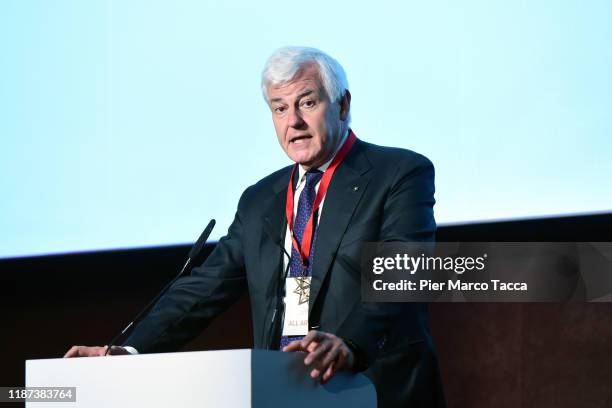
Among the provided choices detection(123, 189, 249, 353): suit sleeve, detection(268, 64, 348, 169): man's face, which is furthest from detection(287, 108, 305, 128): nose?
detection(123, 189, 249, 353): suit sleeve

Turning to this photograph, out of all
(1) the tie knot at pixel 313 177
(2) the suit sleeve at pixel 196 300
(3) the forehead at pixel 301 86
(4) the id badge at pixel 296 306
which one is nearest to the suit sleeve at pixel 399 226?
(4) the id badge at pixel 296 306

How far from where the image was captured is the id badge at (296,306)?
2.53m

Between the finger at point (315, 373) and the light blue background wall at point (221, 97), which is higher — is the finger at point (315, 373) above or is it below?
below

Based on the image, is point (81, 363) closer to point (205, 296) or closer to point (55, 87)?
point (205, 296)

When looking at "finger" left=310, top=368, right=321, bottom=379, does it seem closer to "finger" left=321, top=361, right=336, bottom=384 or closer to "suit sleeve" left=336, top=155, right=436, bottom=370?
"finger" left=321, top=361, right=336, bottom=384

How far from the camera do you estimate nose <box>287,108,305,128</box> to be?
2742 mm

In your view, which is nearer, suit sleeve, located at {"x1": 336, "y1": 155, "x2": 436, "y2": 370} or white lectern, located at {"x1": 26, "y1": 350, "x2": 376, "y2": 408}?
white lectern, located at {"x1": 26, "y1": 350, "x2": 376, "y2": 408}

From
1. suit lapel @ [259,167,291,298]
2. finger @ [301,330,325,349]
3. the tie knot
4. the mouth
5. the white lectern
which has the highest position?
the mouth

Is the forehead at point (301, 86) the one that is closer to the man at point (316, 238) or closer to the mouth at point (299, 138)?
the man at point (316, 238)

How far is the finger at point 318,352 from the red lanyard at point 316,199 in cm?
68

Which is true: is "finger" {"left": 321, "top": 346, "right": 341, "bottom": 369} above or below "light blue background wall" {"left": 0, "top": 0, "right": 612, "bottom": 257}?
below

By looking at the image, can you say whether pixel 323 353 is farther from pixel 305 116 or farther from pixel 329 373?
pixel 305 116

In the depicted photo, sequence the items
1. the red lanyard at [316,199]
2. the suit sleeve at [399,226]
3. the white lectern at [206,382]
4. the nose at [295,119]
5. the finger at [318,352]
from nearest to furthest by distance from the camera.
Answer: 1. the white lectern at [206,382]
2. the finger at [318,352]
3. the suit sleeve at [399,226]
4. the red lanyard at [316,199]
5. the nose at [295,119]

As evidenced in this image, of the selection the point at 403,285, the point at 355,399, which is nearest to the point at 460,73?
the point at 403,285
